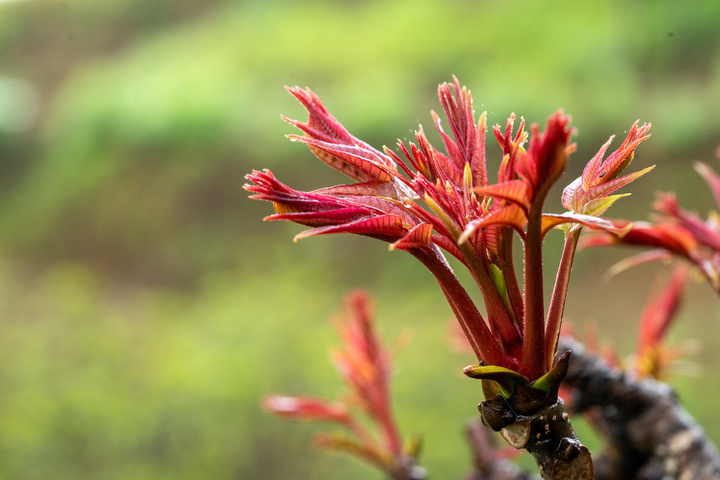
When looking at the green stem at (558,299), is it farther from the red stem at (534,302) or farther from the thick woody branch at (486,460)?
the thick woody branch at (486,460)

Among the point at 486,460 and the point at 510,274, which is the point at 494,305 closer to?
the point at 510,274

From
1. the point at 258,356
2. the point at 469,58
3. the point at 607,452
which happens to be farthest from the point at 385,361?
the point at 469,58

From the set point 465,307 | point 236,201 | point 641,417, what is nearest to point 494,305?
point 465,307

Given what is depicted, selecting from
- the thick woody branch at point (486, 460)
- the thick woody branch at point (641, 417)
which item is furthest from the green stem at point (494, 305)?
the thick woody branch at point (486, 460)

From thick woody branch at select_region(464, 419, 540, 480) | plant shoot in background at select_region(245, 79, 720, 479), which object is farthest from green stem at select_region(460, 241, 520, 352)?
thick woody branch at select_region(464, 419, 540, 480)

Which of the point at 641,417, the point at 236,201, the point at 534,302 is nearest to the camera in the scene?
the point at 534,302
